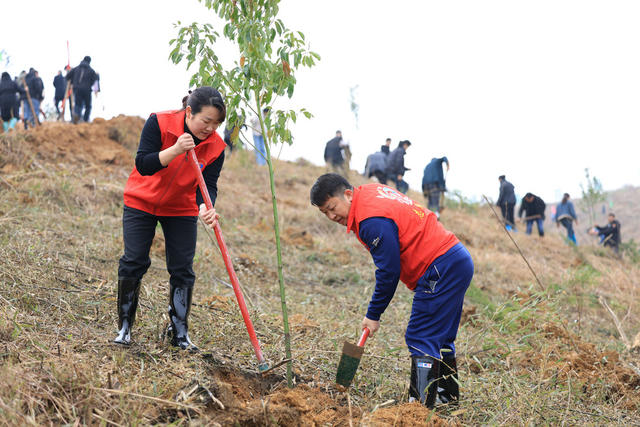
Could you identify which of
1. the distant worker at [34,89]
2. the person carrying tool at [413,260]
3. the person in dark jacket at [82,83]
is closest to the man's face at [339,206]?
the person carrying tool at [413,260]

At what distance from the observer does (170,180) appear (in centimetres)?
281

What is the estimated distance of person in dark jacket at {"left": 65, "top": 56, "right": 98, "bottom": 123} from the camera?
11.0 meters

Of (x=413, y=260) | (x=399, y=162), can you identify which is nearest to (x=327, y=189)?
(x=413, y=260)

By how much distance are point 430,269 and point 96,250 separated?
12.1 feet

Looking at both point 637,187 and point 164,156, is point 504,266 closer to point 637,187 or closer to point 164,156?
point 164,156

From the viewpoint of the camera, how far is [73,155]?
9.58 m

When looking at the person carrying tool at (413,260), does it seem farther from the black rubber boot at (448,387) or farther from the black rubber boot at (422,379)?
the black rubber boot at (448,387)

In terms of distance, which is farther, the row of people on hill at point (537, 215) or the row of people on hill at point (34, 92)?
the row of people on hill at point (537, 215)

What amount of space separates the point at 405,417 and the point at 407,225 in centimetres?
101

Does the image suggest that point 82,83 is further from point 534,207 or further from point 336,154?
point 534,207

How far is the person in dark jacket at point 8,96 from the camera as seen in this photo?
1094 cm

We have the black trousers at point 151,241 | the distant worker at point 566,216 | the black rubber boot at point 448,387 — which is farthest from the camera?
the distant worker at point 566,216

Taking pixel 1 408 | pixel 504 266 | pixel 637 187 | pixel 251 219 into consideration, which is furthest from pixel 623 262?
pixel 637 187

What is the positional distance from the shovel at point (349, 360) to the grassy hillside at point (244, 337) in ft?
0.33
